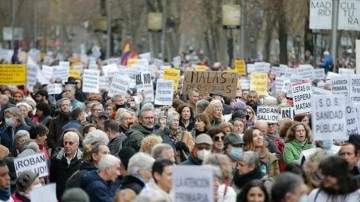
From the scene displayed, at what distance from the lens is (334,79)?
22625 mm

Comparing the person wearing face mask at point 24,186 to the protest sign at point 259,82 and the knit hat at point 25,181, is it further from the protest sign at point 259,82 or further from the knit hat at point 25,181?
the protest sign at point 259,82

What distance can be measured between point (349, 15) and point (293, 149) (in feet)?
46.4

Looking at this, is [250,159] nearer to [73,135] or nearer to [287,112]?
[73,135]

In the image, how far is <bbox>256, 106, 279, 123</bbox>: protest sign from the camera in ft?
74.4

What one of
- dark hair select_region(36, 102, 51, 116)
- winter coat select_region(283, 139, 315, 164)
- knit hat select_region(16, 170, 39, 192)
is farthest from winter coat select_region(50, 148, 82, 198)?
dark hair select_region(36, 102, 51, 116)

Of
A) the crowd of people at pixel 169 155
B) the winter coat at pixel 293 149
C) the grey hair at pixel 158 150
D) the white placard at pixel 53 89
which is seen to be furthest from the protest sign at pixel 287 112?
the white placard at pixel 53 89

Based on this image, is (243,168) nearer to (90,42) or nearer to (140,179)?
(140,179)

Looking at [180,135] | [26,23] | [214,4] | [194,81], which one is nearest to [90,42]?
[26,23]

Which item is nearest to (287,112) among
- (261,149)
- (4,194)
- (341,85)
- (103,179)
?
(341,85)

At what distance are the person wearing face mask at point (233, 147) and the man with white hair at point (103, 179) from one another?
6.75 ft

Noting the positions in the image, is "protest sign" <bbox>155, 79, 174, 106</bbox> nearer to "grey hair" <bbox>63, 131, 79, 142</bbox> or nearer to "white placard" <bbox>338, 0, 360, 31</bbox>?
"white placard" <bbox>338, 0, 360, 31</bbox>

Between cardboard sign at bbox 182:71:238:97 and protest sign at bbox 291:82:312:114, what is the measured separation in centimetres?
589

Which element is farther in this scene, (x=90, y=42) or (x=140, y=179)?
(x=90, y=42)

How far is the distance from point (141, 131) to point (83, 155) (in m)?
2.89
